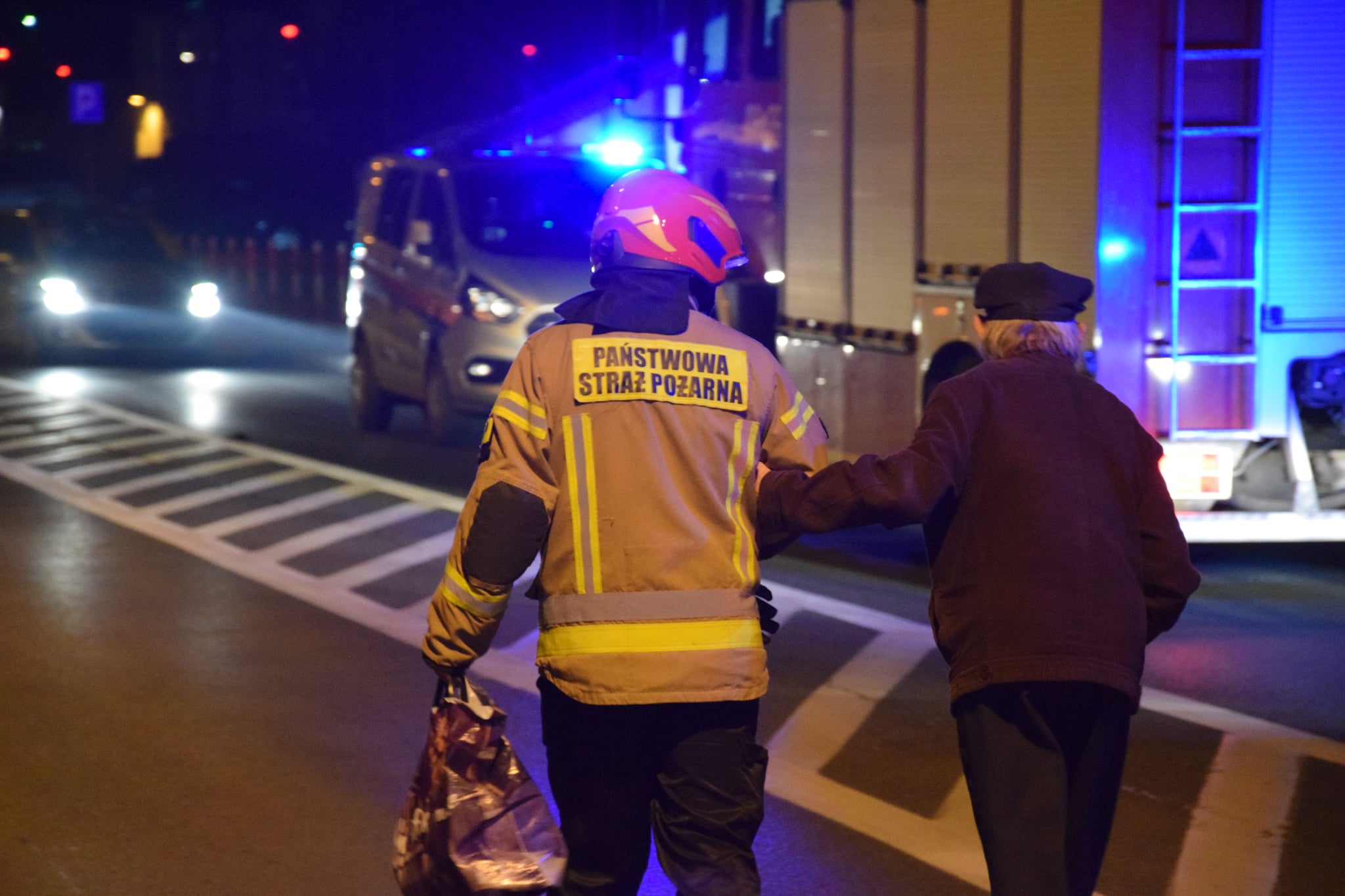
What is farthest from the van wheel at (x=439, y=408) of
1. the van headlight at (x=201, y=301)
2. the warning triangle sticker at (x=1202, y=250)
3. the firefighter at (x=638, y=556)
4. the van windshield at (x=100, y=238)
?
the firefighter at (x=638, y=556)

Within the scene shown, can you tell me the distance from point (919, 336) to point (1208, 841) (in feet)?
15.3

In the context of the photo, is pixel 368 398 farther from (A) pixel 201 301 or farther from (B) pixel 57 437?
(A) pixel 201 301

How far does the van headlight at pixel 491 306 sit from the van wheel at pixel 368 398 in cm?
215

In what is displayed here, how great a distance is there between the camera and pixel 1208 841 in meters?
4.93

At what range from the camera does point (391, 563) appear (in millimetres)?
9211

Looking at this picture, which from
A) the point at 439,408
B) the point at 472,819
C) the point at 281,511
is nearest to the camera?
the point at 472,819

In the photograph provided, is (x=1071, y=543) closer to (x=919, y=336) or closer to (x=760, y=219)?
(x=919, y=336)

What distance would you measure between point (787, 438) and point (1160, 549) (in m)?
0.79

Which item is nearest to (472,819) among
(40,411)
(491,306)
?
(491,306)

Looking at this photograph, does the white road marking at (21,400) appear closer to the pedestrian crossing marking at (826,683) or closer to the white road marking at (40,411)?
the white road marking at (40,411)

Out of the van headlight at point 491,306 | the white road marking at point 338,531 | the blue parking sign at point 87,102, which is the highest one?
→ the blue parking sign at point 87,102

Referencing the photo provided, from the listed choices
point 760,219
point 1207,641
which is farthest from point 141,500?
point 1207,641

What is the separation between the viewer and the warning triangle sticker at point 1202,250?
7.97 m

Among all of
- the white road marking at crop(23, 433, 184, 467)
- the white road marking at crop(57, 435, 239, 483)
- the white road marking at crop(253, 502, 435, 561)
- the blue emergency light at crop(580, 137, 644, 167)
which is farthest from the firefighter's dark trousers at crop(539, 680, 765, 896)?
the blue emergency light at crop(580, 137, 644, 167)
